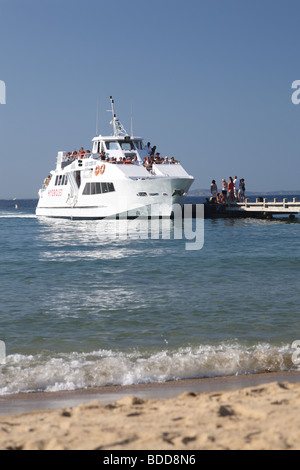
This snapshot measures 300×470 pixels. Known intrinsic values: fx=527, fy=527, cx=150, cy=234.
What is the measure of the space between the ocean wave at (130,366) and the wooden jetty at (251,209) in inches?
1044

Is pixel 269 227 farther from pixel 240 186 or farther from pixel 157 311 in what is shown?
pixel 157 311

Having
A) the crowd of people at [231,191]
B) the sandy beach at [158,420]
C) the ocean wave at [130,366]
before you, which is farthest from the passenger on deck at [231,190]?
the sandy beach at [158,420]

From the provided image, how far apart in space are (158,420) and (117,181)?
2653 centimetres

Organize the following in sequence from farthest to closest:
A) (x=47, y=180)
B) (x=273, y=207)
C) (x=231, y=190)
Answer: (x=47, y=180) < (x=231, y=190) < (x=273, y=207)

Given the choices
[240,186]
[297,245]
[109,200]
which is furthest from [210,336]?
[240,186]

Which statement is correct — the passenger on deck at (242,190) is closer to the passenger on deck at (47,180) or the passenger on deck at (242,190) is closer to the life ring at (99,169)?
the life ring at (99,169)

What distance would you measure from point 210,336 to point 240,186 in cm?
2920

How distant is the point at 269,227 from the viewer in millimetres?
28125

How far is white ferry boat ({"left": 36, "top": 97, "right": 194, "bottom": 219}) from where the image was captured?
29.9 m

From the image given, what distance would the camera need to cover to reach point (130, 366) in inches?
236

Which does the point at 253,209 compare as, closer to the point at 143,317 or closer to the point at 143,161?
the point at 143,161

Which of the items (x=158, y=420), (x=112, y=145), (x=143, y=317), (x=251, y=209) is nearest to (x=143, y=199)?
(x=112, y=145)

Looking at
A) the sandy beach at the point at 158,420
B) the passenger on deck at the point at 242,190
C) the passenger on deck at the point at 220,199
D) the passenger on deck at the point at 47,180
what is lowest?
the sandy beach at the point at 158,420

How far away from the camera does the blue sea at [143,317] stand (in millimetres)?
5953
